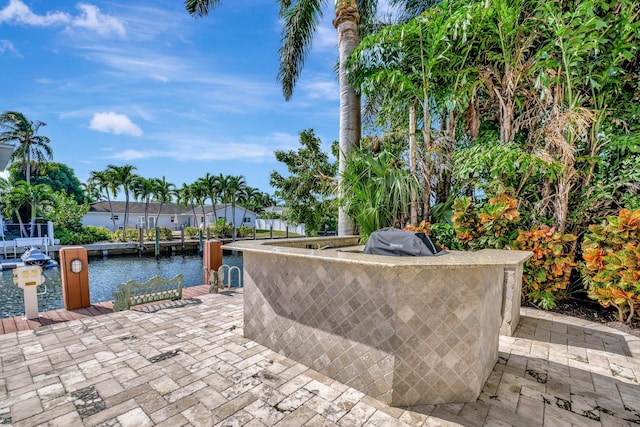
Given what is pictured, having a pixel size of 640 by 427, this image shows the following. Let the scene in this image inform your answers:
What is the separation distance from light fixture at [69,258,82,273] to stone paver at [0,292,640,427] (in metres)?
1.33

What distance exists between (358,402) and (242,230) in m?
24.9

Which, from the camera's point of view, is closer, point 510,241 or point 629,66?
point 629,66

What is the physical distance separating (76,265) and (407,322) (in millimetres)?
5690

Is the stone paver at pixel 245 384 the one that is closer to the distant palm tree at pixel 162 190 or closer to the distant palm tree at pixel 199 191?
the distant palm tree at pixel 199 191

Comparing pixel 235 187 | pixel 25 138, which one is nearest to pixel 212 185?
pixel 235 187

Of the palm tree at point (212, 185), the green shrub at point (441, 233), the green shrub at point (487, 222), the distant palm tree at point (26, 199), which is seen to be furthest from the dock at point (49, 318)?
the palm tree at point (212, 185)

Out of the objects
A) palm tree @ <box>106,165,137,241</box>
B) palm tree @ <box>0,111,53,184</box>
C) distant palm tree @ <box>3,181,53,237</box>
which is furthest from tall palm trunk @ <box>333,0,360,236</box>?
palm tree @ <box>0,111,53,184</box>

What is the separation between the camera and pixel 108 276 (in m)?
13.2

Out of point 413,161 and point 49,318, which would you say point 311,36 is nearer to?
point 413,161

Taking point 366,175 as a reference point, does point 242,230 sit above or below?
below

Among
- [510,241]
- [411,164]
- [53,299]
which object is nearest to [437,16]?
[411,164]

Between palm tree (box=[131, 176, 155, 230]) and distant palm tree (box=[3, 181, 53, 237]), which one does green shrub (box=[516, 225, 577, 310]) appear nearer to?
distant palm tree (box=[3, 181, 53, 237])

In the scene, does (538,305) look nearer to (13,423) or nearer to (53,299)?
(13,423)

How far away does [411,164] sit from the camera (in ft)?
18.1
